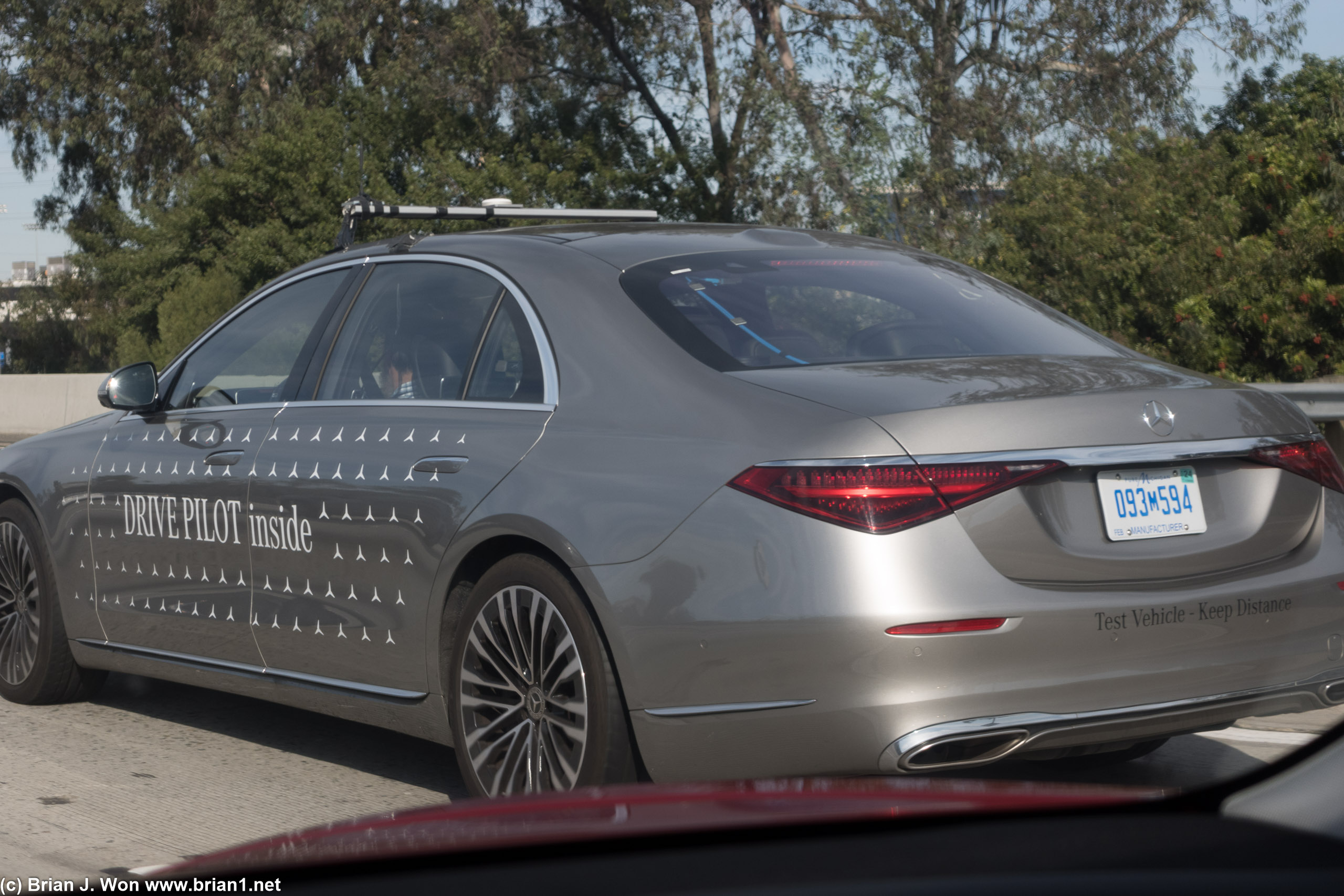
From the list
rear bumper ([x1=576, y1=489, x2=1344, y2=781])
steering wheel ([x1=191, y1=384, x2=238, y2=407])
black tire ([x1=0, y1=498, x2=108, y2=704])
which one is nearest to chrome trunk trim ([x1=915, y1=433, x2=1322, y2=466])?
rear bumper ([x1=576, y1=489, x2=1344, y2=781])

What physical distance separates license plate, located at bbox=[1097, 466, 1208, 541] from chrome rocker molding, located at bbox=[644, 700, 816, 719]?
79cm

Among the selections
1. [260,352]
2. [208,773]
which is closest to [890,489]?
[208,773]

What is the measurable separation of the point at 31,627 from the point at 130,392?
1.20 meters

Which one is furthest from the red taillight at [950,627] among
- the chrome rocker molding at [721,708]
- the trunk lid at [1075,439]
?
the chrome rocker molding at [721,708]

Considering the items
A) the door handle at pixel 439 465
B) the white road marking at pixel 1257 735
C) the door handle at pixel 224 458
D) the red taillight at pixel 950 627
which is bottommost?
the white road marking at pixel 1257 735

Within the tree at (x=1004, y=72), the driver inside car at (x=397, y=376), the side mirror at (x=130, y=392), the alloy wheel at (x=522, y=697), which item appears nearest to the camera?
the alloy wheel at (x=522, y=697)

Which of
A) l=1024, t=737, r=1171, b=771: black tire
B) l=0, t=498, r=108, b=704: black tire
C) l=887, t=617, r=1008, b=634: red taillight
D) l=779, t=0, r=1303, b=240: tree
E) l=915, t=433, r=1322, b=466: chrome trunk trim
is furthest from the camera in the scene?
l=779, t=0, r=1303, b=240: tree

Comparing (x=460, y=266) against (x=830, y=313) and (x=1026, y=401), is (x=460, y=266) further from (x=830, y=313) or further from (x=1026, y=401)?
(x=1026, y=401)

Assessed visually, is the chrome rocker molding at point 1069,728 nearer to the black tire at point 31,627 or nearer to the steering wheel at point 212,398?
the steering wheel at point 212,398

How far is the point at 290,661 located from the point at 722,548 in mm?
1958

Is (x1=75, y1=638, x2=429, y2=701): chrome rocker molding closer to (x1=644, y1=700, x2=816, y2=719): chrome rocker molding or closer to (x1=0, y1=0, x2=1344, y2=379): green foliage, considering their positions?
(x1=644, y1=700, x2=816, y2=719): chrome rocker molding

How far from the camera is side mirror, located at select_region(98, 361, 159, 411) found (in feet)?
18.5

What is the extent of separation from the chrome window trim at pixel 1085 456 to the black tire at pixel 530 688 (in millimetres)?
722

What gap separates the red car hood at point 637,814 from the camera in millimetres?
1689
